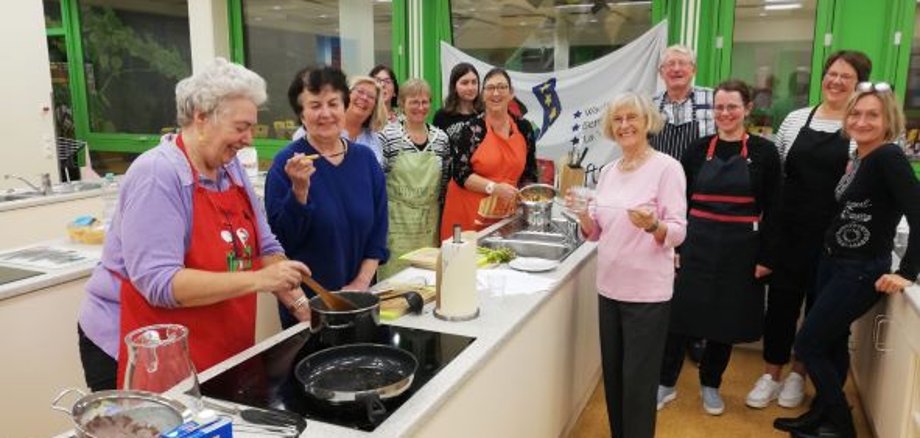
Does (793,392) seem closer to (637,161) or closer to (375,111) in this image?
(637,161)

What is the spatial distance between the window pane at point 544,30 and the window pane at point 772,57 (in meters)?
0.62

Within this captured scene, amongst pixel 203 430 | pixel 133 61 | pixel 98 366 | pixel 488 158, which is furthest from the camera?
pixel 133 61

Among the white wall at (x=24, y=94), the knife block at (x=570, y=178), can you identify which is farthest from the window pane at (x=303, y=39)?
the knife block at (x=570, y=178)

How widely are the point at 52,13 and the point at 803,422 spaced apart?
7.46 m

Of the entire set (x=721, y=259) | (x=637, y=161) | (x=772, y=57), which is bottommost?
(x=721, y=259)

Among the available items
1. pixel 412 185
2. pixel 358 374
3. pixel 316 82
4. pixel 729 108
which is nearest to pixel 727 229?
pixel 729 108

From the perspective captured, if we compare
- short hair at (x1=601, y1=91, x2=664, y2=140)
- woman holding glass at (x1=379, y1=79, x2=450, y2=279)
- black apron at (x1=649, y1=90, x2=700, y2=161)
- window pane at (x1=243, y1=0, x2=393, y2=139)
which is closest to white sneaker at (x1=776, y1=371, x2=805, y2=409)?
black apron at (x1=649, y1=90, x2=700, y2=161)

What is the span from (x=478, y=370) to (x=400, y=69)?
159 inches

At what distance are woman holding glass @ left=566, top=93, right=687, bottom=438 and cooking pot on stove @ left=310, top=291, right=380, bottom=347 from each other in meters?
0.91

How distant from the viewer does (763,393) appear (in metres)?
3.00

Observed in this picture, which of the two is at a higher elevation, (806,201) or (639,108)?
(639,108)

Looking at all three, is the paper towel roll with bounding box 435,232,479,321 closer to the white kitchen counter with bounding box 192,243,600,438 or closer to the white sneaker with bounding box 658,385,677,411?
the white kitchen counter with bounding box 192,243,600,438

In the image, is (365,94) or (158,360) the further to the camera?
(365,94)

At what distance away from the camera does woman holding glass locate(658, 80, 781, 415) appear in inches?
105
